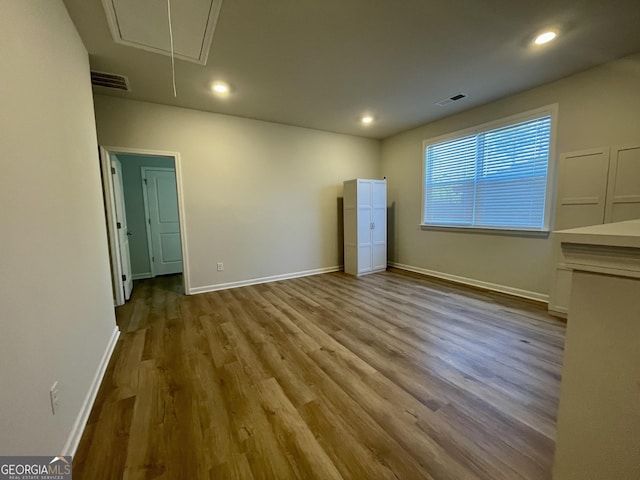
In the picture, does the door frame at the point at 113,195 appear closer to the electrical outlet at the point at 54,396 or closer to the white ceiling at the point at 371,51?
the white ceiling at the point at 371,51

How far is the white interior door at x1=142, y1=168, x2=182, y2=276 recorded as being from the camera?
16.0ft

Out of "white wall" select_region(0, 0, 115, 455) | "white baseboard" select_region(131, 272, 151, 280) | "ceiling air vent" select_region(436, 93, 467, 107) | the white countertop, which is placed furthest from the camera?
"white baseboard" select_region(131, 272, 151, 280)

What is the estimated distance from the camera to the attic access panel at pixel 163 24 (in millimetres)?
1865

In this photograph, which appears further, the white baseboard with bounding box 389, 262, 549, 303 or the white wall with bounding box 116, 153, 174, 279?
the white wall with bounding box 116, 153, 174, 279

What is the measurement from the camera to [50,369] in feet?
4.03

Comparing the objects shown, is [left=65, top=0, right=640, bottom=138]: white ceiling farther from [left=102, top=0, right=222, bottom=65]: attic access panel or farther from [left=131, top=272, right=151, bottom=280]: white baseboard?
[left=131, top=272, right=151, bottom=280]: white baseboard

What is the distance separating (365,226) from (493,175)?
6.84ft

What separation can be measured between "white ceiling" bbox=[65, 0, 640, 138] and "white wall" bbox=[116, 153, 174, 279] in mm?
1677

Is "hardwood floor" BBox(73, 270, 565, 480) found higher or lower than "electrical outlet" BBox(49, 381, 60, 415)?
lower

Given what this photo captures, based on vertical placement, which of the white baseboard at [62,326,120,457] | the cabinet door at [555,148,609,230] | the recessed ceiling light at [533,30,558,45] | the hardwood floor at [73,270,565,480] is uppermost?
the recessed ceiling light at [533,30,558,45]

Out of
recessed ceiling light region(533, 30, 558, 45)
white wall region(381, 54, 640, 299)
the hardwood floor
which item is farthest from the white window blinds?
the hardwood floor

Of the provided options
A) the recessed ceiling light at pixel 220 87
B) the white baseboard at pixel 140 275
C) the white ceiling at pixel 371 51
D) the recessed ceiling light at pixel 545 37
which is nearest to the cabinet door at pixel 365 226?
the white ceiling at pixel 371 51

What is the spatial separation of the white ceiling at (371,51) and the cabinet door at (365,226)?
143cm

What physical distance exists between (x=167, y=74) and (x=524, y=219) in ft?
15.2
